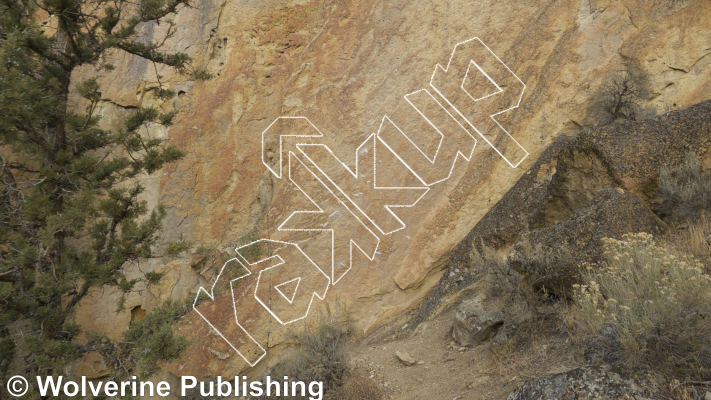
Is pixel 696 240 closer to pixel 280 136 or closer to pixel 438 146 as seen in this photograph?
pixel 438 146

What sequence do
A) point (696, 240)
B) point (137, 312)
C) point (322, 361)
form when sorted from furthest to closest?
point (137, 312) → point (322, 361) → point (696, 240)

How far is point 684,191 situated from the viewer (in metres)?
3.79

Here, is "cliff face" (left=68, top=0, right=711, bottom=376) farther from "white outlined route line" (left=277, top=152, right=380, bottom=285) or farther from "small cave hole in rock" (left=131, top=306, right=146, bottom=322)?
"small cave hole in rock" (left=131, top=306, right=146, bottom=322)

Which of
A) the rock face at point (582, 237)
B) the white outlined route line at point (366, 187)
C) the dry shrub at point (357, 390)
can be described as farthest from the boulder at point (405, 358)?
the white outlined route line at point (366, 187)

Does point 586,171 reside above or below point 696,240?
above

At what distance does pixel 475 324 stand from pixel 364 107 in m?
3.48

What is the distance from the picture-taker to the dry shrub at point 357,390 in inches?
157

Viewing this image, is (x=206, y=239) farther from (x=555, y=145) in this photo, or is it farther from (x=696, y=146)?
(x=696, y=146)

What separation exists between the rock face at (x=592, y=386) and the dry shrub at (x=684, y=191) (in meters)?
2.34

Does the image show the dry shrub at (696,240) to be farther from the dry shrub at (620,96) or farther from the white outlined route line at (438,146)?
the white outlined route line at (438,146)

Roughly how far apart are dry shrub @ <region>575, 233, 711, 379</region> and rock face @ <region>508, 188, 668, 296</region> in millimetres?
561

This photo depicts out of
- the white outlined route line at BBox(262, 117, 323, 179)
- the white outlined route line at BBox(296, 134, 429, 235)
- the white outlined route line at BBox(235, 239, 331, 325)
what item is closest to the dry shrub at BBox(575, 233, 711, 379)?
the white outlined route line at BBox(296, 134, 429, 235)

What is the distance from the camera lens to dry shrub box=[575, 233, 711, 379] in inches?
88.6

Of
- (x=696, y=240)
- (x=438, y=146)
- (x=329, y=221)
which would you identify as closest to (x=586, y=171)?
(x=696, y=240)
